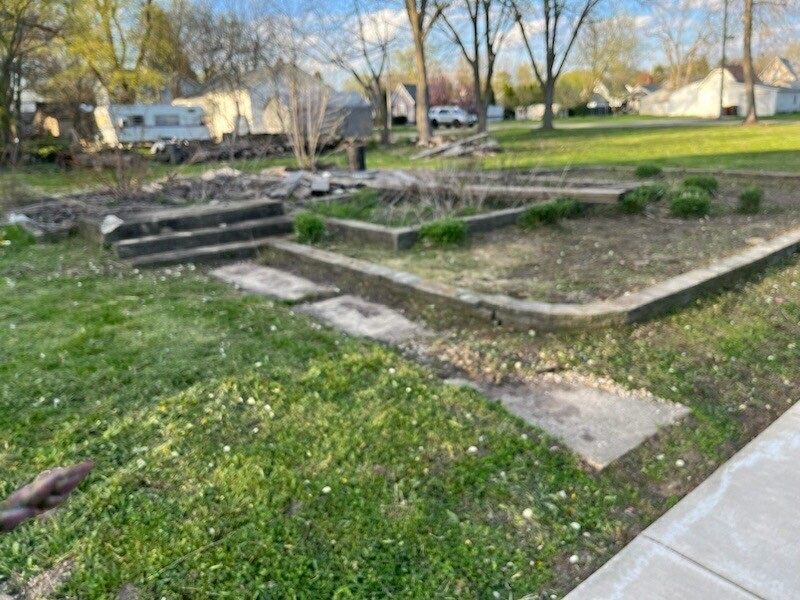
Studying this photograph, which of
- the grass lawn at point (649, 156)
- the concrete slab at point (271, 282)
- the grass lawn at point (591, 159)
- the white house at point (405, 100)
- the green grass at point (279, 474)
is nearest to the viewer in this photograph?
the green grass at point (279, 474)

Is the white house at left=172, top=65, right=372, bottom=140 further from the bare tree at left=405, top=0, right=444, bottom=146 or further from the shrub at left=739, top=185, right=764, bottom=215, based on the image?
the shrub at left=739, top=185, right=764, bottom=215

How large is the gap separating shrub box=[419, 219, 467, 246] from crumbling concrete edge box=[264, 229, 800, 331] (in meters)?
1.08

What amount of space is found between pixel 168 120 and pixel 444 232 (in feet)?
82.2

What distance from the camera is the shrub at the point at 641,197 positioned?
7863mm

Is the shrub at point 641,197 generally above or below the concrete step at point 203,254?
above

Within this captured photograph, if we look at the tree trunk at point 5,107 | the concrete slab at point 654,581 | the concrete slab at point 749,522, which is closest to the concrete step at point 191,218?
the concrete slab at point 749,522

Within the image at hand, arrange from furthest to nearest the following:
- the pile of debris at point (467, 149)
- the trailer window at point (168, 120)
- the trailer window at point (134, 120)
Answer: the trailer window at point (168, 120), the trailer window at point (134, 120), the pile of debris at point (467, 149)

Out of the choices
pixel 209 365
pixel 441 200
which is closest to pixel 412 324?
pixel 209 365

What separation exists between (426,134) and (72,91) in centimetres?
1465

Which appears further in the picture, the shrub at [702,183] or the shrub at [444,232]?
the shrub at [702,183]

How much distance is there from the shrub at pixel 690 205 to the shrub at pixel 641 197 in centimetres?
36

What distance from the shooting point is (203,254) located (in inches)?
264

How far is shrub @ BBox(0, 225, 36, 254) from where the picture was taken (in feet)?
23.8

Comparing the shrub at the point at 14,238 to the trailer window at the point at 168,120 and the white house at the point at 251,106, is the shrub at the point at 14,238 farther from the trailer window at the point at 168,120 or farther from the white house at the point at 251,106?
the white house at the point at 251,106
